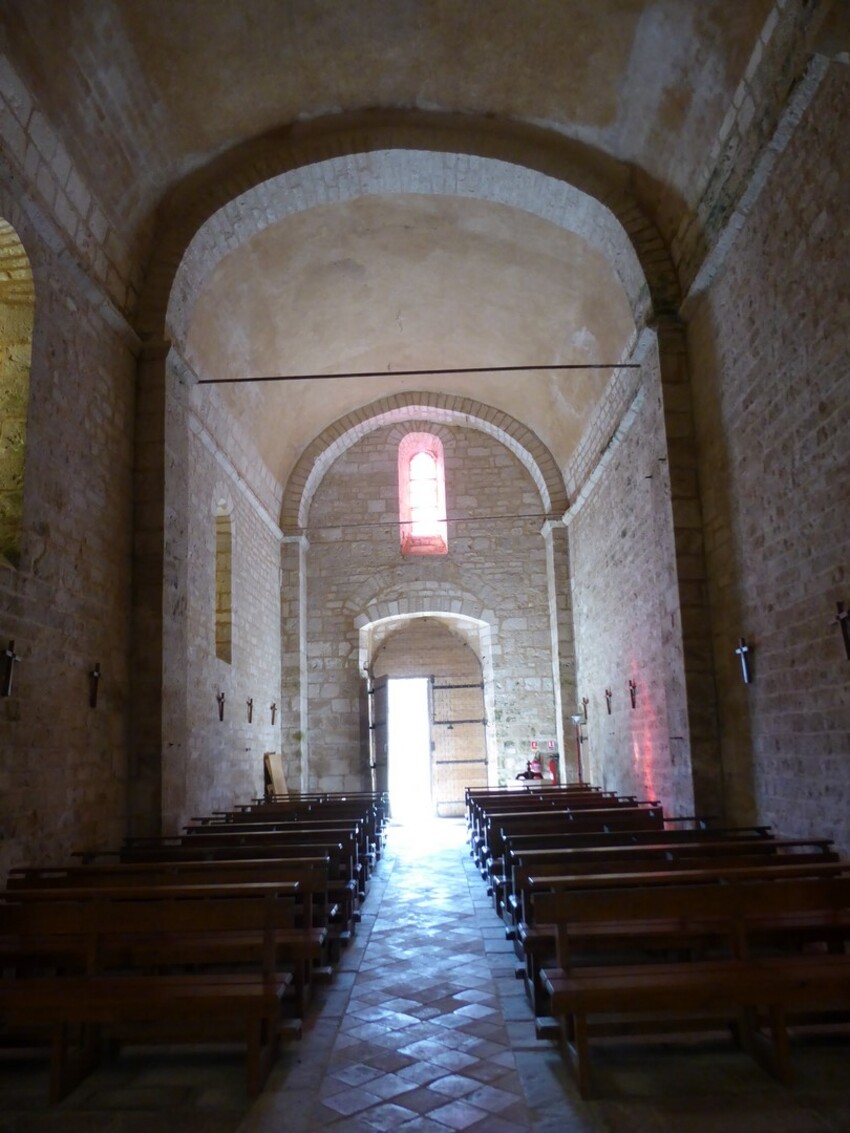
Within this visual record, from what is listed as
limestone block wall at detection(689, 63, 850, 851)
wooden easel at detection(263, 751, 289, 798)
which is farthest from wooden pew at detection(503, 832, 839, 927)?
wooden easel at detection(263, 751, 289, 798)

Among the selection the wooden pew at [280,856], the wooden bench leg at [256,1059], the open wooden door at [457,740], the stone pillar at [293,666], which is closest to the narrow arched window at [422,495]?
the stone pillar at [293,666]

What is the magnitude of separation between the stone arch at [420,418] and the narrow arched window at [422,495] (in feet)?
1.79

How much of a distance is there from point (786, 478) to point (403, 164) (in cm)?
524

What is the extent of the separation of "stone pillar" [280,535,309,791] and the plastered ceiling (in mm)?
3154

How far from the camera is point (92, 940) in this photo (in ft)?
13.1

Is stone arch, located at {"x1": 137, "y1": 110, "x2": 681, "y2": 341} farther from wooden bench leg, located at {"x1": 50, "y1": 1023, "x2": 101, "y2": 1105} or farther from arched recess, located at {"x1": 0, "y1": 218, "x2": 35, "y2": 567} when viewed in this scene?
wooden bench leg, located at {"x1": 50, "y1": 1023, "x2": 101, "y2": 1105}

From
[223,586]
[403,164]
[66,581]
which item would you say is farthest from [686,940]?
[223,586]

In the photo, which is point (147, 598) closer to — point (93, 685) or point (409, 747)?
point (93, 685)

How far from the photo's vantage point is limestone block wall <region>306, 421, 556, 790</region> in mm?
14547

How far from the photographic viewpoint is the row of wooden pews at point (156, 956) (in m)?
3.57

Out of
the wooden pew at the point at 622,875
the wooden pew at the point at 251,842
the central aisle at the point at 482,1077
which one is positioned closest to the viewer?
the central aisle at the point at 482,1077

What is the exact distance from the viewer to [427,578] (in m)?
15.0

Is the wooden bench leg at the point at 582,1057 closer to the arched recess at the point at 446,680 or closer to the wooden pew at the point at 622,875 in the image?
the wooden pew at the point at 622,875

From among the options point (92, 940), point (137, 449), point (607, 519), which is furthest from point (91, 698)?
point (607, 519)
